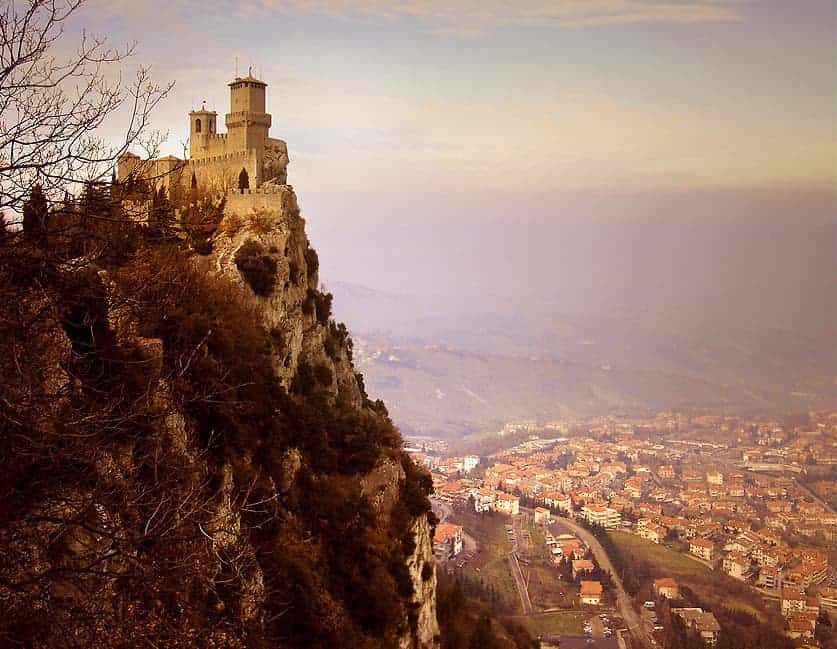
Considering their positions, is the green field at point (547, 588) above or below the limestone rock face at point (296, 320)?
below

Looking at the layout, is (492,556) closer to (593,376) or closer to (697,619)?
(697,619)

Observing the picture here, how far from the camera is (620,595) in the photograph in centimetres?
3688

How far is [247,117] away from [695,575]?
100 ft

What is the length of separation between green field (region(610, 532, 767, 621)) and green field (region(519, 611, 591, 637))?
602 centimetres

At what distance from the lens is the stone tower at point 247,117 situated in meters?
21.2

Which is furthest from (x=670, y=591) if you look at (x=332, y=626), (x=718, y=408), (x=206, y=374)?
(x=718, y=408)

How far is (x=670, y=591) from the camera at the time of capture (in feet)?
120

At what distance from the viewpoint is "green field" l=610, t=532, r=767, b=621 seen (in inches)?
1383

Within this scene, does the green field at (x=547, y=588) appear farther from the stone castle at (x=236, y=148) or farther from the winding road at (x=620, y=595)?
the stone castle at (x=236, y=148)

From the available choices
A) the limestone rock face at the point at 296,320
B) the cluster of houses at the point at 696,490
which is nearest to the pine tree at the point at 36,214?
the limestone rock face at the point at 296,320

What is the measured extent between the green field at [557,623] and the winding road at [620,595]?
1.77m

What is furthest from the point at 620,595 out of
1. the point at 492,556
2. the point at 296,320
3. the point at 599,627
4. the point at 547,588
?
the point at 296,320

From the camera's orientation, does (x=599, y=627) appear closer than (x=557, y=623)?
Yes

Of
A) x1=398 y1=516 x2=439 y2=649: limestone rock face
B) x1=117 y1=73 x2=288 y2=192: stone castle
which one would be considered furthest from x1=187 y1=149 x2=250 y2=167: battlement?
x1=398 y1=516 x2=439 y2=649: limestone rock face
